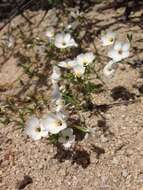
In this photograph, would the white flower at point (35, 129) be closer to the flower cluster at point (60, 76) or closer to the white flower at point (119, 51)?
the flower cluster at point (60, 76)

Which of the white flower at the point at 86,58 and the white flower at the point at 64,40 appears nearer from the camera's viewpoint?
the white flower at the point at 86,58

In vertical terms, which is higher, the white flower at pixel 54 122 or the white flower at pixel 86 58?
the white flower at pixel 86 58

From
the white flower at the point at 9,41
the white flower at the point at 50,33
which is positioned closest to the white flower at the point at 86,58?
the white flower at the point at 50,33

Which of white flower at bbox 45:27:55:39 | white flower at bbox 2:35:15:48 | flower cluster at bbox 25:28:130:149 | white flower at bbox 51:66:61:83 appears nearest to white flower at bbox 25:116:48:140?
flower cluster at bbox 25:28:130:149

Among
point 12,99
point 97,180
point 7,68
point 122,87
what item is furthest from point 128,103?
point 7,68

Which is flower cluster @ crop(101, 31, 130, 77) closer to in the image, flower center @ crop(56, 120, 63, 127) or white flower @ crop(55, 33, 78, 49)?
white flower @ crop(55, 33, 78, 49)

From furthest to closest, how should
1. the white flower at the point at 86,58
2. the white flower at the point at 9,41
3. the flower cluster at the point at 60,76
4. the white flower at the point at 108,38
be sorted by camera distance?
1. the white flower at the point at 9,41
2. the white flower at the point at 108,38
3. the white flower at the point at 86,58
4. the flower cluster at the point at 60,76
